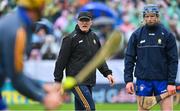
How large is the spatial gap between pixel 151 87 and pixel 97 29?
9.71 meters

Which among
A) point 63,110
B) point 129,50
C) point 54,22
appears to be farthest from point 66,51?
point 54,22

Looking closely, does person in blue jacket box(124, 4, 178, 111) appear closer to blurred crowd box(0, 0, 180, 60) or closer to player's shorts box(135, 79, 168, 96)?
player's shorts box(135, 79, 168, 96)

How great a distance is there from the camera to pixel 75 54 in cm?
1038

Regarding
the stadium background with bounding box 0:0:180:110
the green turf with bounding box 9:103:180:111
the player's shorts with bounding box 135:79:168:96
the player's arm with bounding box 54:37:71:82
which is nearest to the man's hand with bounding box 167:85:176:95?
the player's shorts with bounding box 135:79:168:96

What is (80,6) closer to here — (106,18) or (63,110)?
(106,18)

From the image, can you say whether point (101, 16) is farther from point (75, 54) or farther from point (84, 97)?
point (84, 97)

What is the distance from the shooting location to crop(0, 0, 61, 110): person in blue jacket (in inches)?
244

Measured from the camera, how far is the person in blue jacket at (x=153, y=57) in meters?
10.1

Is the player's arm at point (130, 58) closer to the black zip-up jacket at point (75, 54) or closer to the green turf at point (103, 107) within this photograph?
the black zip-up jacket at point (75, 54)

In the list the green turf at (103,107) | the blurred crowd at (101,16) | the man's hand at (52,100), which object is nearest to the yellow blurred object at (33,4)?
the man's hand at (52,100)

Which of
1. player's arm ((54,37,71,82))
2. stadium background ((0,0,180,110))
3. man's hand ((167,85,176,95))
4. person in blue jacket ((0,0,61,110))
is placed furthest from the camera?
stadium background ((0,0,180,110))

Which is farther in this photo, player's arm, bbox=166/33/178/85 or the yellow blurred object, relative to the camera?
player's arm, bbox=166/33/178/85

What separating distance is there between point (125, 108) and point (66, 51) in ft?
20.5

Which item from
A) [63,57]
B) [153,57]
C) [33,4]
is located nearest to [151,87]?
[153,57]
